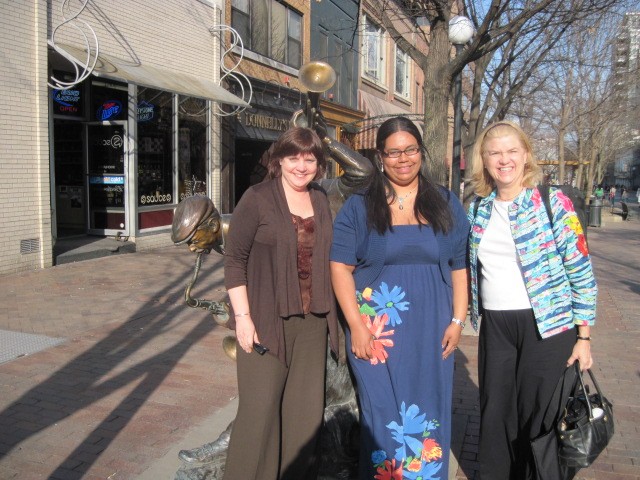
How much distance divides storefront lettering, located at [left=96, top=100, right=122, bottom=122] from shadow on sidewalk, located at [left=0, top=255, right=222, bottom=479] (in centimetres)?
596

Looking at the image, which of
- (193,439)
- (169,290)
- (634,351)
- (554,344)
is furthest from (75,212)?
(554,344)

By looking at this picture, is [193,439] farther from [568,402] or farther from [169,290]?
[169,290]

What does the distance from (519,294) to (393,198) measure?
0.68 metres

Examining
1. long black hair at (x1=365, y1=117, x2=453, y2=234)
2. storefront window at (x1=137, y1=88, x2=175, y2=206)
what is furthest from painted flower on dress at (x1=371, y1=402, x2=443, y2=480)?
storefront window at (x1=137, y1=88, x2=175, y2=206)

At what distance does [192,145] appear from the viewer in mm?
13266

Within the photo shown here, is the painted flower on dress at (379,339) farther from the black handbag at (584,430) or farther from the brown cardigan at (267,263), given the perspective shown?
the black handbag at (584,430)

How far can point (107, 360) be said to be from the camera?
5277mm

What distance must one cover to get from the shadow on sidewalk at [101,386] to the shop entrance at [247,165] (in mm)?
9361

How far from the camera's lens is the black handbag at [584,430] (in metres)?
2.38

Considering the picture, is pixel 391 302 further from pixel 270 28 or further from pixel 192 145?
pixel 270 28

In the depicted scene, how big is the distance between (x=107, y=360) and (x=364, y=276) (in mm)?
3567

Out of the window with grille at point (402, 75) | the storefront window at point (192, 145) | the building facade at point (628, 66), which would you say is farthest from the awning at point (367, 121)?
the storefront window at point (192, 145)

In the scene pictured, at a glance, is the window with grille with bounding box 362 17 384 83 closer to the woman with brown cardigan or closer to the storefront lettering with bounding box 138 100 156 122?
the storefront lettering with bounding box 138 100 156 122

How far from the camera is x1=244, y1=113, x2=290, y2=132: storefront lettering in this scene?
575 inches
